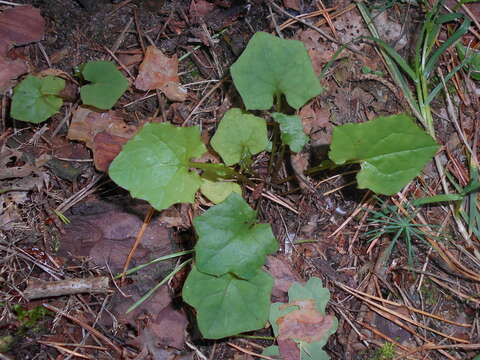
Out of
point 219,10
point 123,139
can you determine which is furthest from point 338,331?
point 219,10

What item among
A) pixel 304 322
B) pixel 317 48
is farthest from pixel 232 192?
pixel 317 48

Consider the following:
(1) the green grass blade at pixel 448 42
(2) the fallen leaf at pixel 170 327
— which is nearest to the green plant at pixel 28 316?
(2) the fallen leaf at pixel 170 327

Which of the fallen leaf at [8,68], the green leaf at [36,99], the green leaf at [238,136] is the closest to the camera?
the green leaf at [238,136]

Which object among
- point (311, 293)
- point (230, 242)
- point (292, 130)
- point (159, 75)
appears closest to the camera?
point (230, 242)

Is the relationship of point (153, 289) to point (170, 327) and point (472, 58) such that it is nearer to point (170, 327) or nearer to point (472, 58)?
point (170, 327)

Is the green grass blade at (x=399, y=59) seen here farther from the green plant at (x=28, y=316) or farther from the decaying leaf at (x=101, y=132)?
the green plant at (x=28, y=316)
